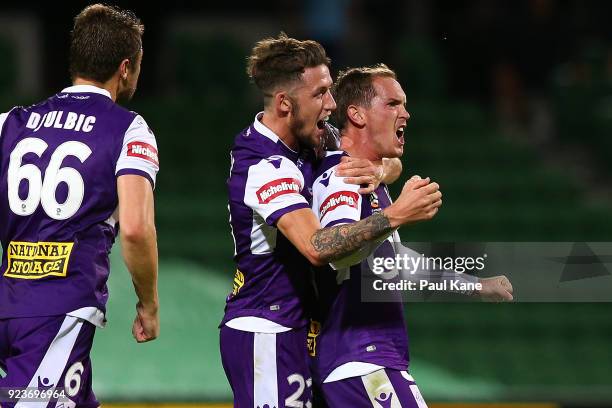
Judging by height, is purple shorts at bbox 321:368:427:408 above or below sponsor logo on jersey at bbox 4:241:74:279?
below

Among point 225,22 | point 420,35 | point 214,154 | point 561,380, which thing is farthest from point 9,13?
point 561,380

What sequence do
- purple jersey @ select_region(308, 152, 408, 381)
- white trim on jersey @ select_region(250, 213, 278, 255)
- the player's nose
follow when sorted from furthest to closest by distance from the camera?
the player's nose
white trim on jersey @ select_region(250, 213, 278, 255)
purple jersey @ select_region(308, 152, 408, 381)

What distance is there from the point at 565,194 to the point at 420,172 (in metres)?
1.36

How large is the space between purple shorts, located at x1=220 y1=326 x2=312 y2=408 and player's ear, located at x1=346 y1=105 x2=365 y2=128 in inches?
30.3

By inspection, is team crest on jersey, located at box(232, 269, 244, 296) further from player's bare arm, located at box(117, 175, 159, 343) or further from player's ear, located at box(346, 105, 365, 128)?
player's ear, located at box(346, 105, 365, 128)

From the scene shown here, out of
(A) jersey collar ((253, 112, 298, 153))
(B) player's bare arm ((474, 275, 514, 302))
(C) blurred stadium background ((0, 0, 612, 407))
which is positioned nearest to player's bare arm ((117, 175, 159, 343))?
(A) jersey collar ((253, 112, 298, 153))

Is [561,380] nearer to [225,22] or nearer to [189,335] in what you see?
[189,335]

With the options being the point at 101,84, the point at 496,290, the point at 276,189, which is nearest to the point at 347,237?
the point at 276,189

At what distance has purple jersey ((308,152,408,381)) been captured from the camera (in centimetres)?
385

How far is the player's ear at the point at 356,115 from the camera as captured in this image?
13.5 ft

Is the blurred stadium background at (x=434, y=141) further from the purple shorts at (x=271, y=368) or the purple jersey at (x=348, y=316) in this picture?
the purple jersey at (x=348, y=316)

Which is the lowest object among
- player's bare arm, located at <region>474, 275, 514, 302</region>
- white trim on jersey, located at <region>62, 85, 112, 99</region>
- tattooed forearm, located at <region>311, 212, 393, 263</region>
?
player's bare arm, located at <region>474, 275, 514, 302</region>

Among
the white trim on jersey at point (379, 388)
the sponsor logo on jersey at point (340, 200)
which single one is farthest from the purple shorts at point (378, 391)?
the sponsor logo on jersey at point (340, 200)

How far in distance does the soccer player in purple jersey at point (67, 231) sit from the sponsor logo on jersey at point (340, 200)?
587mm
